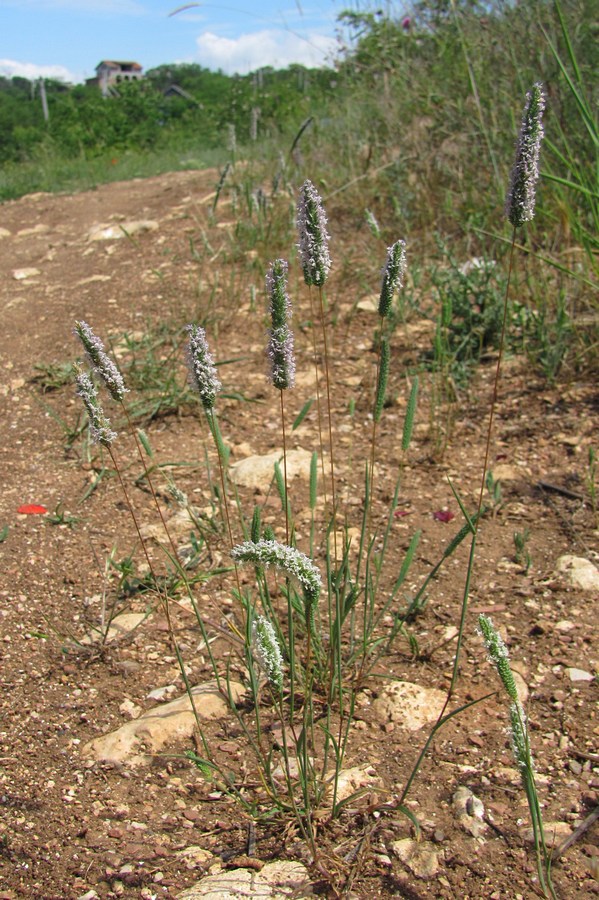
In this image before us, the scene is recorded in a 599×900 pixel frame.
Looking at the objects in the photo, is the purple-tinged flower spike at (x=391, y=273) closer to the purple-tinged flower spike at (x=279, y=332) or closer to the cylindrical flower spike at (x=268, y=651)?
the purple-tinged flower spike at (x=279, y=332)

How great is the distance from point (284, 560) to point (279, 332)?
38cm

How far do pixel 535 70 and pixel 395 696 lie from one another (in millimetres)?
3769

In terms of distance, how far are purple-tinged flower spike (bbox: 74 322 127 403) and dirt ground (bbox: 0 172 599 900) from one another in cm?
80

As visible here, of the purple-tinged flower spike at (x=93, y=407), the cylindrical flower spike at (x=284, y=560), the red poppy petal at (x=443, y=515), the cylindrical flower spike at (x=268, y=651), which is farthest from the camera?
the red poppy petal at (x=443, y=515)

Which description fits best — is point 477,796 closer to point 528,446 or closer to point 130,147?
point 528,446

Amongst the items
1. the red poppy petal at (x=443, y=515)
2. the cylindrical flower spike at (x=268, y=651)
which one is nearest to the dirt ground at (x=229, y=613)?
the red poppy petal at (x=443, y=515)

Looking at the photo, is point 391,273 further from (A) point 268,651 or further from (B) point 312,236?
(A) point 268,651

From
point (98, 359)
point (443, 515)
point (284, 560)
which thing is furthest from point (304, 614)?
point (443, 515)

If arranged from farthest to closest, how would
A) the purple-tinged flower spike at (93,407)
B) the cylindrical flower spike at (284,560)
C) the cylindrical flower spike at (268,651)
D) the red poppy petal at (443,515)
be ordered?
the red poppy petal at (443,515)
the purple-tinged flower spike at (93,407)
the cylindrical flower spike at (268,651)
the cylindrical flower spike at (284,560)

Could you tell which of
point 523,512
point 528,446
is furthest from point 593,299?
point 523,512

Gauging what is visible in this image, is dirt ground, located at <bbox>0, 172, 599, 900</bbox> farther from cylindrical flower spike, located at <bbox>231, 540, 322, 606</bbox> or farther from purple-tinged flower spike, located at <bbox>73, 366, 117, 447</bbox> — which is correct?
purple-tinged flower spike, located at <bbox>73, 366, 117, 447</bbox>

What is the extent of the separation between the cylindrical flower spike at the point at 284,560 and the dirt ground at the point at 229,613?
0.56 m

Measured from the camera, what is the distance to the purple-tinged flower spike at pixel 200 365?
4.25ft

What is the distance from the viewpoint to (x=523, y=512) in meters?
2.40
